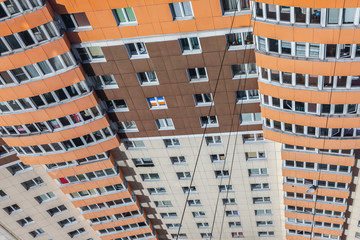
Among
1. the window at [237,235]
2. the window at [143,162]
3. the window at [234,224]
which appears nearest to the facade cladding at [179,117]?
the window at [143,162]

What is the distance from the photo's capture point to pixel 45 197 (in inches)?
1602

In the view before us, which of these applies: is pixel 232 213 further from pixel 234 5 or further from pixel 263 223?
pixel 234 5

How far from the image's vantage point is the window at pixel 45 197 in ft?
132

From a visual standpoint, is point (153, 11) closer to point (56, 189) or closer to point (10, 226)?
point (56, 189)

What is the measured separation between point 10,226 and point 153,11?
102 ft

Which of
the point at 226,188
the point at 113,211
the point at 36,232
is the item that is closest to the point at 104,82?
the point at 113,211

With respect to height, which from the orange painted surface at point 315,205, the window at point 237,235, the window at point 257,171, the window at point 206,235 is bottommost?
the window at point 237,235

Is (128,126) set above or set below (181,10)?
below

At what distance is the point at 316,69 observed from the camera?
24016 mm

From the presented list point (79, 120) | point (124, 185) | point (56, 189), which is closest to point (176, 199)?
point (124, 185)

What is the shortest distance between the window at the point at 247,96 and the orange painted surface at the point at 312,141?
285 cm

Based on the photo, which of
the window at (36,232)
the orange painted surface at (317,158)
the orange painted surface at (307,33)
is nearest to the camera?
the orange painted surface at (307,33)

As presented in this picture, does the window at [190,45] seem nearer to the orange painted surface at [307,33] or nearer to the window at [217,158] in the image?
the orange painted surface at [307,33]

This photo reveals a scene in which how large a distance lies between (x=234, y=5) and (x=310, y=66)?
6.31 meters
